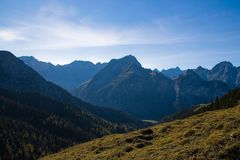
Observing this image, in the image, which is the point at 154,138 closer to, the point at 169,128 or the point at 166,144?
the point at 169,128

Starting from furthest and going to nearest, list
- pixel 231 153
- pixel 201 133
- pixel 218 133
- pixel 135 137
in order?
pixel 135 137, pixel 201 133, pixel 218 133, pixel 231 153

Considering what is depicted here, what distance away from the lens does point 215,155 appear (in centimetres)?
3994

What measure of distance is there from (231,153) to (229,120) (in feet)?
55.3

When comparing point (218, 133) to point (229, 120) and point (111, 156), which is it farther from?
point (111, 156)

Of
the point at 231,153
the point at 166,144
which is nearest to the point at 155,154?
the point at 166,144

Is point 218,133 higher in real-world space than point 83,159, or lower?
higher

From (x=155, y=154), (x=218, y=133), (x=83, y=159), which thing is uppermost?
(x=218, y=133)

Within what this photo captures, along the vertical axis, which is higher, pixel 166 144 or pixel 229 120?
pixel 229 120

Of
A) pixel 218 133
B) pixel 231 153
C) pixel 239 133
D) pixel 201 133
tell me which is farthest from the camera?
pixel 201 133

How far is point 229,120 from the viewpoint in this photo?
182 ft

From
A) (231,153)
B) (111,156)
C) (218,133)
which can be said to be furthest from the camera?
(111,156)

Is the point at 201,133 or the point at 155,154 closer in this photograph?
the point at 155,154

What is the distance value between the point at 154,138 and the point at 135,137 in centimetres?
470

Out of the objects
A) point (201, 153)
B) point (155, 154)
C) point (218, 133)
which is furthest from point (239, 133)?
point (155, 154)
